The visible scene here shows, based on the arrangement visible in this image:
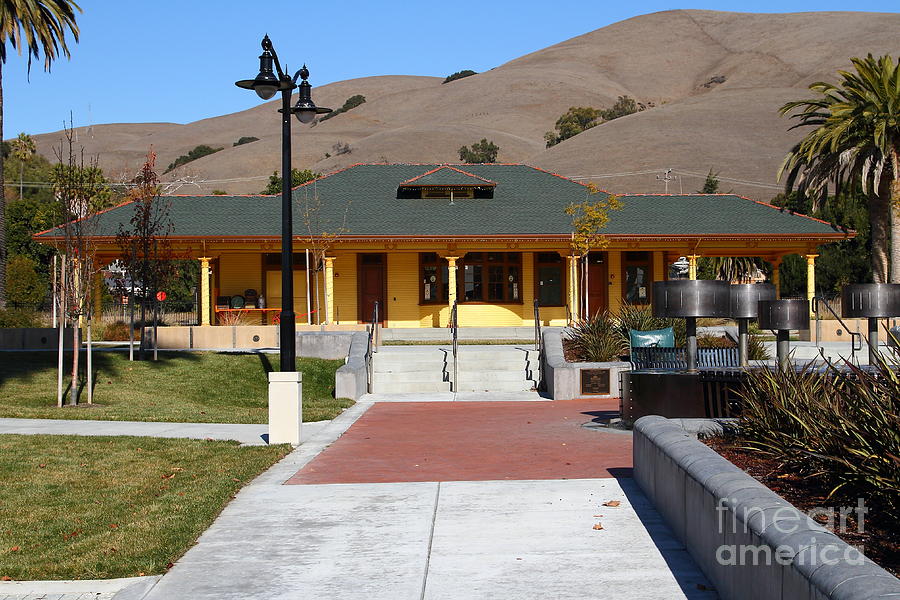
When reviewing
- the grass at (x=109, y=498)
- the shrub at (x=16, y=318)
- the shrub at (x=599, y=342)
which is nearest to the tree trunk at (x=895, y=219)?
the shrub at (x=599, y=342)

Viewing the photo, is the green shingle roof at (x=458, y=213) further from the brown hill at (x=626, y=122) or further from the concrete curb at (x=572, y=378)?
the brown hill at (x=626, y=122)

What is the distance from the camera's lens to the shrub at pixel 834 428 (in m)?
6.03

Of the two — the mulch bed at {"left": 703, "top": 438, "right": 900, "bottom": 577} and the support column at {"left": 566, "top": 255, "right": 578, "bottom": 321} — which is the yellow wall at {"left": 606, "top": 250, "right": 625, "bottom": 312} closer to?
the support column at {"left": 566, "top": 255, "right": 578, "bottom": 321}

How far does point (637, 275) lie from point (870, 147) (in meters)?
9.36

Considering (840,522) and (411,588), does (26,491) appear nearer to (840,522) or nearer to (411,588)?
(411,588)

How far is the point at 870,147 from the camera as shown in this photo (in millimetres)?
35062

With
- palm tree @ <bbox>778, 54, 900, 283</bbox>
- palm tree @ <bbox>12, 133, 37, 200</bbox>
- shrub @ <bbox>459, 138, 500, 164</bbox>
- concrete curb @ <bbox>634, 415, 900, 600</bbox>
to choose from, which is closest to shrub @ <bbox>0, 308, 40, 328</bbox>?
concrete curb @ <bbox>634, 415, 900, 600</bbox>

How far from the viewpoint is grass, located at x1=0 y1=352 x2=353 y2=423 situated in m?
16.5

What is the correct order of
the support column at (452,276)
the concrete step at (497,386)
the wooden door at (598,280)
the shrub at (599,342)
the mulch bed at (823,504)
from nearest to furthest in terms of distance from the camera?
the mulch bed at (823,504), the shrub at (599,342), the concrete step at (497,386), the support column at (452,276), the wooden door at (598,280)

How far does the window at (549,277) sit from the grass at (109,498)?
24.1 m

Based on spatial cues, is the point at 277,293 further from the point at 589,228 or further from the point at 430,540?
the point at 430,540

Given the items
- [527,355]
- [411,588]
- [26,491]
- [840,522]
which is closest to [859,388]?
[840,522]

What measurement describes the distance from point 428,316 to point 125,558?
28658 millimetres

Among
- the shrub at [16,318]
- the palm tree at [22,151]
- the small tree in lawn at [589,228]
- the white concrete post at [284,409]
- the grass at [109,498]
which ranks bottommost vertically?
the grass at [109,498]
